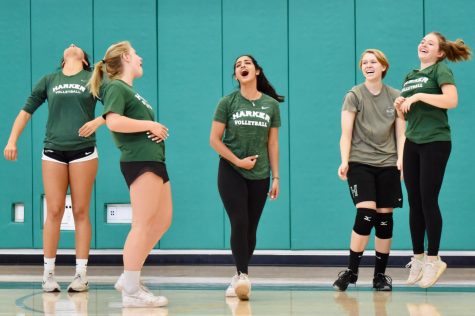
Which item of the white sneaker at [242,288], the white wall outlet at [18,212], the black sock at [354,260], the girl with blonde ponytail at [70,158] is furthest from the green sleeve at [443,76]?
the white wall outlet at [18,212]

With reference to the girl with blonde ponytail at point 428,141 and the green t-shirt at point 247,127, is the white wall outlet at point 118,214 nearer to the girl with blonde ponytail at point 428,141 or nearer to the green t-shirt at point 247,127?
the green t-shirt at point 247,127

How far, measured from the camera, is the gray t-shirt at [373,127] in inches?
205

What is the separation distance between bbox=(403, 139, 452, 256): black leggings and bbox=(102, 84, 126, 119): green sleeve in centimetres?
191

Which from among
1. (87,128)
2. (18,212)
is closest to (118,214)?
(18,212)

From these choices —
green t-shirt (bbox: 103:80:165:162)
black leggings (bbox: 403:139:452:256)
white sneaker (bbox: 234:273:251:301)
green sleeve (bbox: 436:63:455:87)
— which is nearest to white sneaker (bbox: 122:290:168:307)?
white sneaker (bbox: 234:273:251:301)

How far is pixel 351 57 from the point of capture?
6.97m

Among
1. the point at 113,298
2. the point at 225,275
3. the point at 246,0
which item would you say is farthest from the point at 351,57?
the point at 113,298

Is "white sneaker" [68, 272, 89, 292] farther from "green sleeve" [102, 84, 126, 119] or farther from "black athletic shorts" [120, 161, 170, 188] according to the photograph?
"green sleeve" [102, 84, 126, 119]

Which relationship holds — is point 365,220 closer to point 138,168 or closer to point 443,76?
point 443,76

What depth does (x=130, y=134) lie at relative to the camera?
4.50m

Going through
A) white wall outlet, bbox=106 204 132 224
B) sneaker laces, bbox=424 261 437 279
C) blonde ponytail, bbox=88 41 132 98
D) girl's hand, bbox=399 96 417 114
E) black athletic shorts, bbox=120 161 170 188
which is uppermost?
blonde ponytail, bbox=88 41 132 98

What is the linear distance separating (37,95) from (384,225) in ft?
8.41

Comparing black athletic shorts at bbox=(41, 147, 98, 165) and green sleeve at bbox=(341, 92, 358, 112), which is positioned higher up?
green sleeve at bbox=(341, 92, 358, 112)

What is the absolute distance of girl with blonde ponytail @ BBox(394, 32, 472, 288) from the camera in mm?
5070
